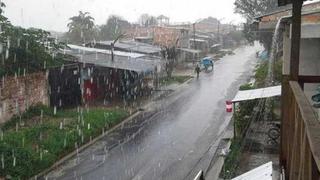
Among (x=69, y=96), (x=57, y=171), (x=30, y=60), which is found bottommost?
(x=57, y=171)

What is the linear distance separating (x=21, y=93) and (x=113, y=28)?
178 feet

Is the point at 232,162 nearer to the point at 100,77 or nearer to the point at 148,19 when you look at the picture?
the point at 100,77

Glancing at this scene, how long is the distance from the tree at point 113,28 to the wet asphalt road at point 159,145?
39.2 meters

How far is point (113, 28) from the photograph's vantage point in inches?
2817

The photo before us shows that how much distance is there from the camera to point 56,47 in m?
22.9

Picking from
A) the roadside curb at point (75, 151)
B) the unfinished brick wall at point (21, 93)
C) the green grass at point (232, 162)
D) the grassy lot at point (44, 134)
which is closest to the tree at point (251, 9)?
the roadside curb at point (75, 151)

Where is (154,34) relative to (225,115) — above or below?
above

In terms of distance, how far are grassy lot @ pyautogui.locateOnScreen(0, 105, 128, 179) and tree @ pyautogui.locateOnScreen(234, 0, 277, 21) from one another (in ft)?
93.0

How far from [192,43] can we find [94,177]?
2082 inches

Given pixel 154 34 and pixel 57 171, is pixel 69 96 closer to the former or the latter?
pixel 57 171

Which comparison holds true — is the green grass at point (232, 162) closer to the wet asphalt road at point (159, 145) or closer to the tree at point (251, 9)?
the wet asphalt road at point (159, 145)

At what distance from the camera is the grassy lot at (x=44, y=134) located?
Answer: 1305cm

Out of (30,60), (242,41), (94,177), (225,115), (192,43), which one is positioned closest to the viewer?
(94,177)

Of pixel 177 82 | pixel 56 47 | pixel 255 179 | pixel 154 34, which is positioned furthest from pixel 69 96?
pixel 154 34
